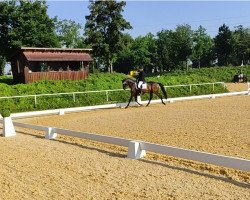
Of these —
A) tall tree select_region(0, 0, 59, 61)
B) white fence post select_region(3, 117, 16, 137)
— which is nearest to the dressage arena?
white fence post select_region(3, 117, 16, 137)

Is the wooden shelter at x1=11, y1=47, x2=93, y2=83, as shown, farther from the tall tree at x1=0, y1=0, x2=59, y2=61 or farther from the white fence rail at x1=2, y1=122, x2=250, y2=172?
the white fence rail at x1=2, y1=122, x2=250, y2=172

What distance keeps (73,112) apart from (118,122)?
569cm

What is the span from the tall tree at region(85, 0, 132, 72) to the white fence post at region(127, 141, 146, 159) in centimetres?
4214

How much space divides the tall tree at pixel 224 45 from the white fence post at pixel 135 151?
6628 cm

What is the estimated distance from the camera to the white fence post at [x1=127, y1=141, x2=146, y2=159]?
27.5 ft

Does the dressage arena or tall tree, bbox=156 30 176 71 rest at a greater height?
tall tree, bbox=156 30 176 71

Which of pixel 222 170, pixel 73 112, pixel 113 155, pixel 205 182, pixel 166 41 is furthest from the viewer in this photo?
pixel 166 41

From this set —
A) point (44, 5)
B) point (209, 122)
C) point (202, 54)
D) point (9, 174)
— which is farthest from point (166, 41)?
point (9, 174)

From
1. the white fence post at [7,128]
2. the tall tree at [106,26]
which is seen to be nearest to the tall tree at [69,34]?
the tall tree at [106,26]

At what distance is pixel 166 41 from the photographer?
81875 millimetres

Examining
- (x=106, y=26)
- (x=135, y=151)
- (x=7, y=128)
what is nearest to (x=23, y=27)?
(x=106, y=26)

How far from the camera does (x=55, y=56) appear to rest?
1298 inches

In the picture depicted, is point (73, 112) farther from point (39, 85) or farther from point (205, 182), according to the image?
point (205, 182)

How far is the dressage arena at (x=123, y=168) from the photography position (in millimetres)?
5953
